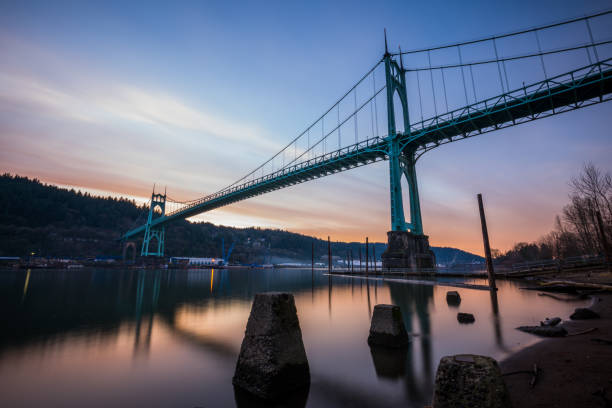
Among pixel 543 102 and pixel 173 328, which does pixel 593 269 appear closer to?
pixel 543 102

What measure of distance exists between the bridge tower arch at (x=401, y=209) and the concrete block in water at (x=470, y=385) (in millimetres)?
25673

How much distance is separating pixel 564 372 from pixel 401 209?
79.4 feet

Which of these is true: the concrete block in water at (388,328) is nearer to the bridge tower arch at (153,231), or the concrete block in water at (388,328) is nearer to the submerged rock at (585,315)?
the submerged rock at (585,315)

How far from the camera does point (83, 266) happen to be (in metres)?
75.9

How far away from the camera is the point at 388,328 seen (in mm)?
6535

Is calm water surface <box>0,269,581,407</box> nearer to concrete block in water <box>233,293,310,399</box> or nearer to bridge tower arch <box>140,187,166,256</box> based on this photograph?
concrete block in water <box>233,293,310,399</box>

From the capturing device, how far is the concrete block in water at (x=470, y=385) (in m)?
2.40

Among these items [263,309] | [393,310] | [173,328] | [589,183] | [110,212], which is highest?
[110,212]

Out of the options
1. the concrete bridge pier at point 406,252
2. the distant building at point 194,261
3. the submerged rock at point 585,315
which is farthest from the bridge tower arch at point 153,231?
the submerged rock at point 585,315

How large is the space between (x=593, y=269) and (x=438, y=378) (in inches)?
1222

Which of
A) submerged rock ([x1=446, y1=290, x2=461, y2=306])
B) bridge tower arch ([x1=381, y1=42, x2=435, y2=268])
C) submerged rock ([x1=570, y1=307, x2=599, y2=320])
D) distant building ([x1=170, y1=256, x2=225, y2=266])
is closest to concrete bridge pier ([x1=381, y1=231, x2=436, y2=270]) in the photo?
bridge tower arch ([x1=381, y1=42, x2=435, y2=268])

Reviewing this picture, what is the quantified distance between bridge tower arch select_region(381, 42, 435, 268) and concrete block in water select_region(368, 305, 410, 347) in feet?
70.5

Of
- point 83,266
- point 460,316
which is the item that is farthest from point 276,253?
point 460,316

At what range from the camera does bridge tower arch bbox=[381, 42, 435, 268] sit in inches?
1079
